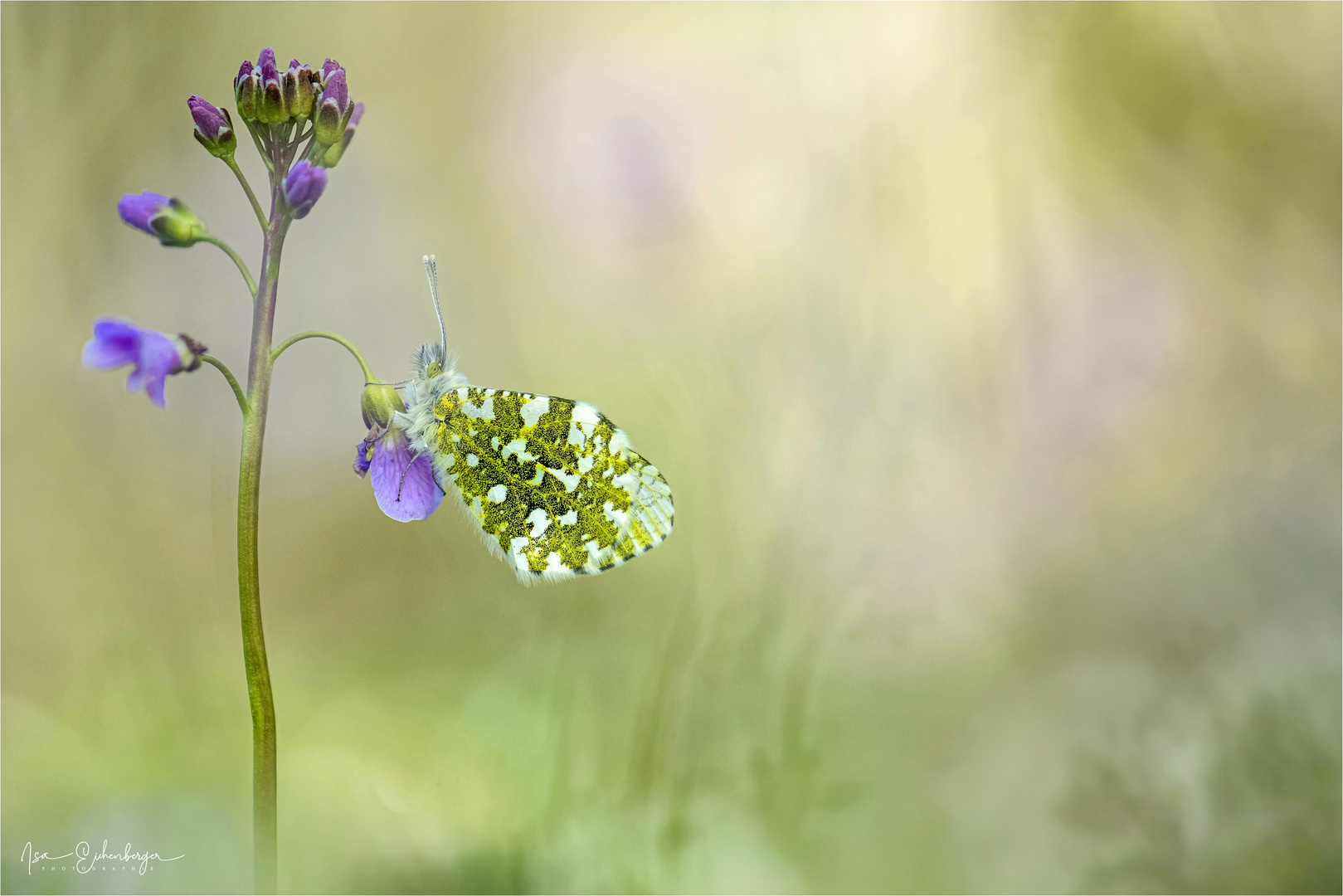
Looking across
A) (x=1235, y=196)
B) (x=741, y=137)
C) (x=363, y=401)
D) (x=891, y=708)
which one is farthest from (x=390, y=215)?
(x=1235, y=196)

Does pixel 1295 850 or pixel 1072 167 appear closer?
pixel 1295 850

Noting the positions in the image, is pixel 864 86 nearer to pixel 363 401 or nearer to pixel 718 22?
pixel 718 22

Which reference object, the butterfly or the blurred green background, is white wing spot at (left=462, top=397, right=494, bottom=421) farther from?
the blurred green background

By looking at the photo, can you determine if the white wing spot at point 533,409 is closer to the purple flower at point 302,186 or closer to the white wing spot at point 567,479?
the white wing spot at point 567,479

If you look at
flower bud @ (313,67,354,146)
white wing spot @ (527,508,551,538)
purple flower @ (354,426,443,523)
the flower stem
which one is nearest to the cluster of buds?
flower bud @ (313,67,354,146)

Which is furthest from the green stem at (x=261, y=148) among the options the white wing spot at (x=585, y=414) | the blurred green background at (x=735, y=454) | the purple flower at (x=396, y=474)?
the blurred green background at (x=735, y=454)

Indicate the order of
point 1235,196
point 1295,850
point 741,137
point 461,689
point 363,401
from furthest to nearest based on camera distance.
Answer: point 741,137
point 1235,196
point 461,689
point 1295,850
point 363,401
